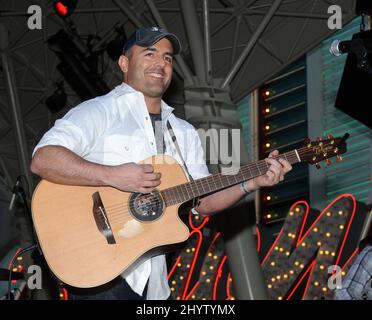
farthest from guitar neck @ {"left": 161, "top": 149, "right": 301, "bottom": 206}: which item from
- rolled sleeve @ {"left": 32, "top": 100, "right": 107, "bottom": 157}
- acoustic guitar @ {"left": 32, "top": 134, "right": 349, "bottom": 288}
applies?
rolled sleeve @ {"left": 32, "top": 100, "right": 107, "bottom": 157}

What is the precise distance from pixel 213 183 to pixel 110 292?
41.5 inches

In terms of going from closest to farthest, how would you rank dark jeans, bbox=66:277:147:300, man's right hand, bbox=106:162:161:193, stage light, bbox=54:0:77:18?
dark jeans, bbox=66:277:147:300
man's right hand, bbox=106:162:161:193
stage light, bbox=54:0:77:18

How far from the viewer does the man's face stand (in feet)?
15.1

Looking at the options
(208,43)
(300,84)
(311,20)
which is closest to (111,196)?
(208,43)

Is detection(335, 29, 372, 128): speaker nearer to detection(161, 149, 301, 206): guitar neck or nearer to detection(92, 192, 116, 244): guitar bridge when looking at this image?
detection(161, 149, 301, 206): guitar neck

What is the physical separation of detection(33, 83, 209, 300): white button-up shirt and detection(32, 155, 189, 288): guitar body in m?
0.11

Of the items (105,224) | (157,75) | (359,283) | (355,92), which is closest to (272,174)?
(157,75)

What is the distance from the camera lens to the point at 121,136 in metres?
4.49

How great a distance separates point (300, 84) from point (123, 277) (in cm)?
1072

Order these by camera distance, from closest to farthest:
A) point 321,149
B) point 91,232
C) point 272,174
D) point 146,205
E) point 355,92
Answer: point 91,232 < point 146,205 < point 272,174 < point 321,149 < point 355,92

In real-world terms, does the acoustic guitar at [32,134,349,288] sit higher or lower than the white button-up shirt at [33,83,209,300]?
lower

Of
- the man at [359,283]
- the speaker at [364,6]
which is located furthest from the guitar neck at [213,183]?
the man at [359,283]

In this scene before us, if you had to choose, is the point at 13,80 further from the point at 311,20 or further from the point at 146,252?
the point at 146,252

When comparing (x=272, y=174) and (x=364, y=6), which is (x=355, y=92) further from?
(x=272, y=174)
